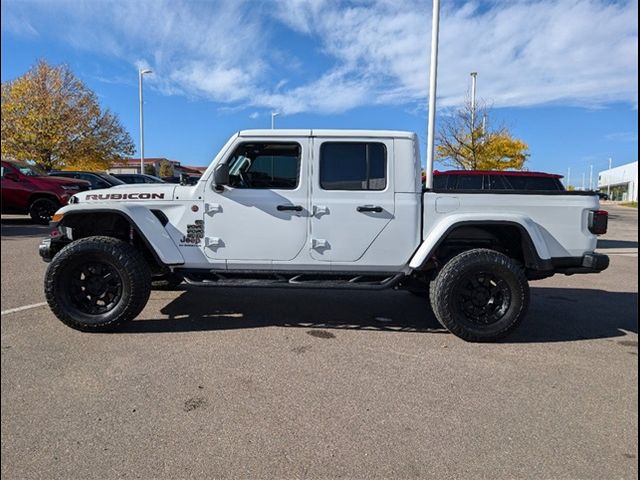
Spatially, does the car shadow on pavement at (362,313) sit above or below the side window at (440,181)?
below

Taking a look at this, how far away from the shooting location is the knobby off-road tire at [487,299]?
4031 mm

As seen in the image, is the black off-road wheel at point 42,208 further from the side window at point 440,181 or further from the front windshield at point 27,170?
the side window at point 440,181

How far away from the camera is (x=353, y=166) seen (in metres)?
4.26

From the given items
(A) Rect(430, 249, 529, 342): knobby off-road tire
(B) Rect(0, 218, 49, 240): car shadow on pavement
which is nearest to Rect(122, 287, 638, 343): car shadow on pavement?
(A) Rect(430, 249, 529, 342): knobby off-road tire

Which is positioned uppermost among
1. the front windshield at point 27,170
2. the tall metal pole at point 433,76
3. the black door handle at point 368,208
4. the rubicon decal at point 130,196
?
the tall metal pole at point 433,76

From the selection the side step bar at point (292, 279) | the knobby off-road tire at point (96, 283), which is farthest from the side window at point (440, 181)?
the knobby off-road tire at point (96, 283)

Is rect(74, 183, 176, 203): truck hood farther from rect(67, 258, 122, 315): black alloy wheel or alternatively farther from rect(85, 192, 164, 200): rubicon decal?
rect(67, 258, 122, 315): black alloy wheel

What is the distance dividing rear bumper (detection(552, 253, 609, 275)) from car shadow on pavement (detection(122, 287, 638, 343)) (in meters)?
0.69

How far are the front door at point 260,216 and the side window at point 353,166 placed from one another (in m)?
0.21

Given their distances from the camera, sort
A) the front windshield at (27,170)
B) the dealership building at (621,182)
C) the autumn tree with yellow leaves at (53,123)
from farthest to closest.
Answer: the dealership building at (621,182), the autumn tree with yellow leaves at (53,123), the front windshield at (27,170)

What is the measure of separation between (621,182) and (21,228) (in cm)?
8594

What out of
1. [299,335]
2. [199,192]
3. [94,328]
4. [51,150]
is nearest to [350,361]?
[299,335]

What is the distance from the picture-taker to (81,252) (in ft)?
13.4

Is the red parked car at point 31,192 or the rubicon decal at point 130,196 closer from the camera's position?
the rubicon decal at point 130,196
